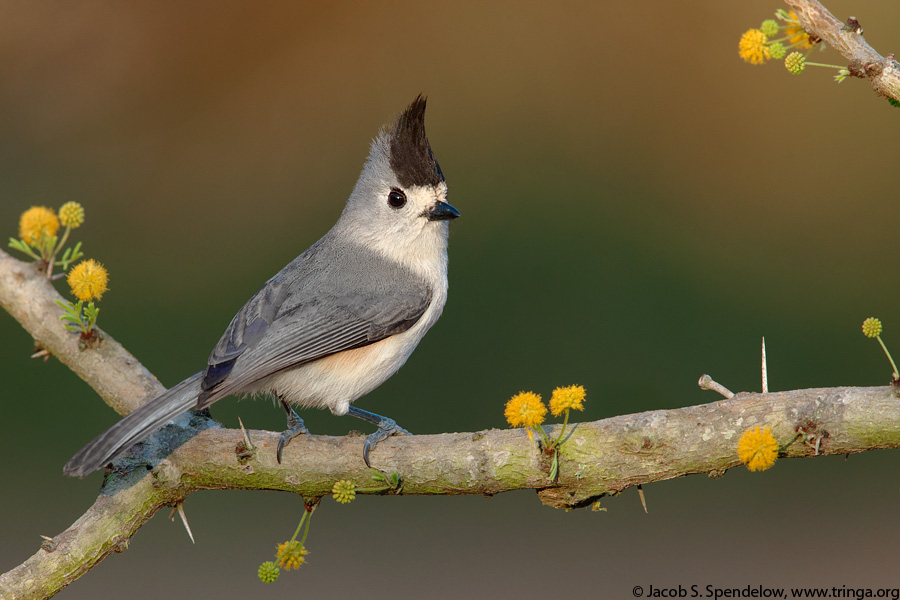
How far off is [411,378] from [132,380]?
2.92m

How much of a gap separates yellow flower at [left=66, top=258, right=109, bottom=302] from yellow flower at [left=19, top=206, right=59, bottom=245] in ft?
0.88

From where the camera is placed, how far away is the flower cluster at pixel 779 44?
1.82 m

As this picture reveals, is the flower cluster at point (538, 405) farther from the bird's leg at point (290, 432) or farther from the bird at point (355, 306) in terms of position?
the bird's leg at point (290, 432)

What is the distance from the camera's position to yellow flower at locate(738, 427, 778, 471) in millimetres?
1821

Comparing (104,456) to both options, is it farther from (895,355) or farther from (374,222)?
(895,355)

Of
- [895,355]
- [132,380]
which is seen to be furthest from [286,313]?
[895,355]

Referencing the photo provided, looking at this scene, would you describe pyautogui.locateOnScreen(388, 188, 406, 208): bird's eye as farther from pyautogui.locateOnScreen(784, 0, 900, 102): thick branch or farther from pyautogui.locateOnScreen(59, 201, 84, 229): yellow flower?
pyautogui.locateOnScreen(784, 0, 900, 102): thick branch

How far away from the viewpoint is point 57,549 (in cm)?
221

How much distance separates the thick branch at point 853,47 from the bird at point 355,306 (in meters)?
1.56

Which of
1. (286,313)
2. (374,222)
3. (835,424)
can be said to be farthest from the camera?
(374,222)

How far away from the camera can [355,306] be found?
3.07 m

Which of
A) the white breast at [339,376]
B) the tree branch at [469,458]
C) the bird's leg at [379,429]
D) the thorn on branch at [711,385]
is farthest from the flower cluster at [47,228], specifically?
the thorn on branch at [711,385]

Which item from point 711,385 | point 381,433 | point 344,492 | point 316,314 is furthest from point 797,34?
point 316,314

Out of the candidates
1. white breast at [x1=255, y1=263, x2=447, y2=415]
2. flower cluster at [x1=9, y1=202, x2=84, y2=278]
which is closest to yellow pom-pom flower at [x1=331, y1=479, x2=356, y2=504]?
white breast at [x1=255, y1=263, x2=447, y2=415]
